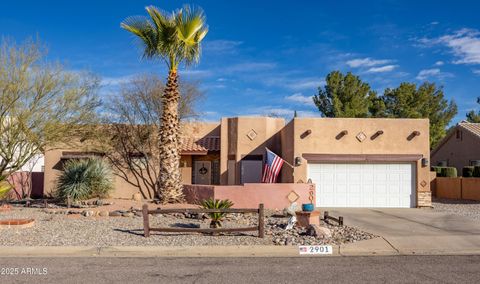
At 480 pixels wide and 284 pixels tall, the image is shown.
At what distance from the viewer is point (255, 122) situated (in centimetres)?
2633

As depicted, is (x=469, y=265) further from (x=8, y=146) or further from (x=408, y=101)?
(x=408, y=101)

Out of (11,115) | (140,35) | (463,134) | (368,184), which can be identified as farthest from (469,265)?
(463,134)

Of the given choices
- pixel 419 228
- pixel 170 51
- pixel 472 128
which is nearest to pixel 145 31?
pixel 170 51

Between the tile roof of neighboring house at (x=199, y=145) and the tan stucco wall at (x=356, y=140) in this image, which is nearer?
the tan stucco wall at (x=356, y=140)

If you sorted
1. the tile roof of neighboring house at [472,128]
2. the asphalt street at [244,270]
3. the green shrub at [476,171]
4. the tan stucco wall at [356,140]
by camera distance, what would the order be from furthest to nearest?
the tile roof of neighboring house at [472,128] < the green shrub at [476,171] < the tan stucco wall at [356,140] < the asphalt street at [244,270]

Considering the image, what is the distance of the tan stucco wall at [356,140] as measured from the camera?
74.5 ft

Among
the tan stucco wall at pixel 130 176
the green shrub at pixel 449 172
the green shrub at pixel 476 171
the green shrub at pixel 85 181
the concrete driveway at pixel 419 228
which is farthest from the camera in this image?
the green shrub at pixel 449 172

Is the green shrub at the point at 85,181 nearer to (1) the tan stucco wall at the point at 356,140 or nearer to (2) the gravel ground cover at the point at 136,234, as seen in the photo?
(2) the gravel ground cover at the point at 136,234

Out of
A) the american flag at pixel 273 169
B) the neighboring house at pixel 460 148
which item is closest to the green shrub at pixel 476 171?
the neighboring house at pixel 460 148

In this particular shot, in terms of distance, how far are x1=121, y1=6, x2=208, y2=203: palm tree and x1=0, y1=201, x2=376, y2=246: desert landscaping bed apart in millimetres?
3477

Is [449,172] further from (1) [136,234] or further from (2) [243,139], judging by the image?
(1) [136,234]

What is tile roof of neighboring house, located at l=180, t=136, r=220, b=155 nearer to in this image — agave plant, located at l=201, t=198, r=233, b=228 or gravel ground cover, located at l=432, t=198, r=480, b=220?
→ gravel ground cover, located at l=432, t=198, r=480, b=220

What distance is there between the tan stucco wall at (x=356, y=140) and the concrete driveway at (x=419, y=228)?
277 centimetres

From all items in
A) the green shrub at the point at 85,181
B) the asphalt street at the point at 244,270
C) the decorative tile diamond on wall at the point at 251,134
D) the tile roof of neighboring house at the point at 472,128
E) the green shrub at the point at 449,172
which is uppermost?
the tile roof of neighboring house at the point at 472,128
